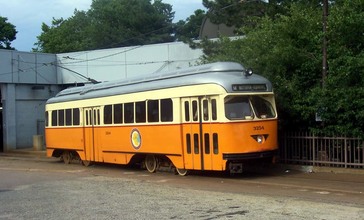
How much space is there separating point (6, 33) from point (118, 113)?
5326 cm

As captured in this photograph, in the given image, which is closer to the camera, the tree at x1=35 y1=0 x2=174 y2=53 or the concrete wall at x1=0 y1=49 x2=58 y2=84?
the concrete wall at x1=0 y1=49 x2=58 y2=84

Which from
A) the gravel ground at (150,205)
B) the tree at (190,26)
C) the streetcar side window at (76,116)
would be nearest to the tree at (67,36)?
the tree at (190,26)

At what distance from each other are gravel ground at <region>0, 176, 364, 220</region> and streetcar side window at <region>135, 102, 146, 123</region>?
387 centimetres

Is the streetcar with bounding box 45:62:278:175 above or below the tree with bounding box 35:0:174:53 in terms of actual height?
below

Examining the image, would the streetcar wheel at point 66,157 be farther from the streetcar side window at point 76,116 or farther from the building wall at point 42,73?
the building wall at point 42,73

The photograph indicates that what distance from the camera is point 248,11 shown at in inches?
1014

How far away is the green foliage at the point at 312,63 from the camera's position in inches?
613

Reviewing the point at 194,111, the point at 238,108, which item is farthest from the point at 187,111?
the point at 238,108

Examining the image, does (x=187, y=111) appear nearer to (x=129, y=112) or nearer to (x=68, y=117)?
(x=129, y=112)

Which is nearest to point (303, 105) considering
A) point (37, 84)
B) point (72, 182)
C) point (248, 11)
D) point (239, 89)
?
point (239, 89)

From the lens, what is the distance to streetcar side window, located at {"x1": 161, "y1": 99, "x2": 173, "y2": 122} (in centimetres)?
1581

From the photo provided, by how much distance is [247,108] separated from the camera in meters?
14.7

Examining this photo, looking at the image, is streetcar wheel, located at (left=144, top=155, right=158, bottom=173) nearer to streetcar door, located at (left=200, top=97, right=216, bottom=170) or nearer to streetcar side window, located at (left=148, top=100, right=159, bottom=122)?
streetcar side window, located at (left=148, top=100, right=159, bottom=122)

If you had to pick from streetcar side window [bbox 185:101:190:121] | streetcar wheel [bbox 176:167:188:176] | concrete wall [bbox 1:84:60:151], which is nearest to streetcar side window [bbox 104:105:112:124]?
streetcar wheel [bbox 176:167:188:176]
